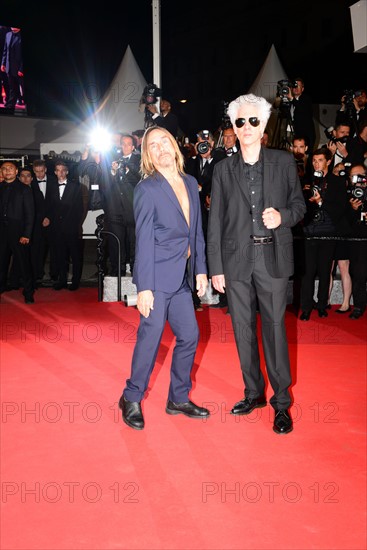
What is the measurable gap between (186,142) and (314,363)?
5.22 meters

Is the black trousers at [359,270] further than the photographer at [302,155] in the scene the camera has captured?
No

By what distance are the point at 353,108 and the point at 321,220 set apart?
3.10 metres

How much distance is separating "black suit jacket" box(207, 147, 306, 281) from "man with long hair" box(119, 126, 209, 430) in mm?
142

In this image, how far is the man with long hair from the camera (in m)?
3.52

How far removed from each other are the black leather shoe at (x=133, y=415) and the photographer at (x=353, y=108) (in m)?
6.52

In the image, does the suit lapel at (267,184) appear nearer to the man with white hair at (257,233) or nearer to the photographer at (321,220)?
the man with white hair at (257,233)

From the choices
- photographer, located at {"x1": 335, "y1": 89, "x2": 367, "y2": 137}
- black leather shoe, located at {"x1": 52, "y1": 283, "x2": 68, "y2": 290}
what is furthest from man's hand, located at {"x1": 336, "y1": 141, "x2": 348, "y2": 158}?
black leather shoe, located at {"x1": 52, "y1": 283, "x2": 68, "y2": 290}

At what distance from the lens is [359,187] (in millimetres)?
6762

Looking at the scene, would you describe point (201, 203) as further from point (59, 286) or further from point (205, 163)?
point (59, 286)

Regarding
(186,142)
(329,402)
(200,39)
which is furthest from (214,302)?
(200,39)

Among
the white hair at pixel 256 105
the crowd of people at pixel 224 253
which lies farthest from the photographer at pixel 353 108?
the white hair at pixel 256 105

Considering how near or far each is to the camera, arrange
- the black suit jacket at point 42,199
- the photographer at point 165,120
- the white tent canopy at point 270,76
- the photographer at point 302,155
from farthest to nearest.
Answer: the white tent canopy at point 270,76
the black suit jacket at point 42,199
the photographer at point 165,120
the photographer at point 302,155

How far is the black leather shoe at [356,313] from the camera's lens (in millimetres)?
6917

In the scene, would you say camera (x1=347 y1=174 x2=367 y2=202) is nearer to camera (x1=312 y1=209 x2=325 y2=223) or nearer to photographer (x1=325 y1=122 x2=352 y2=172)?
camera (x1=312 y1=209 x2=325 y2=223)
